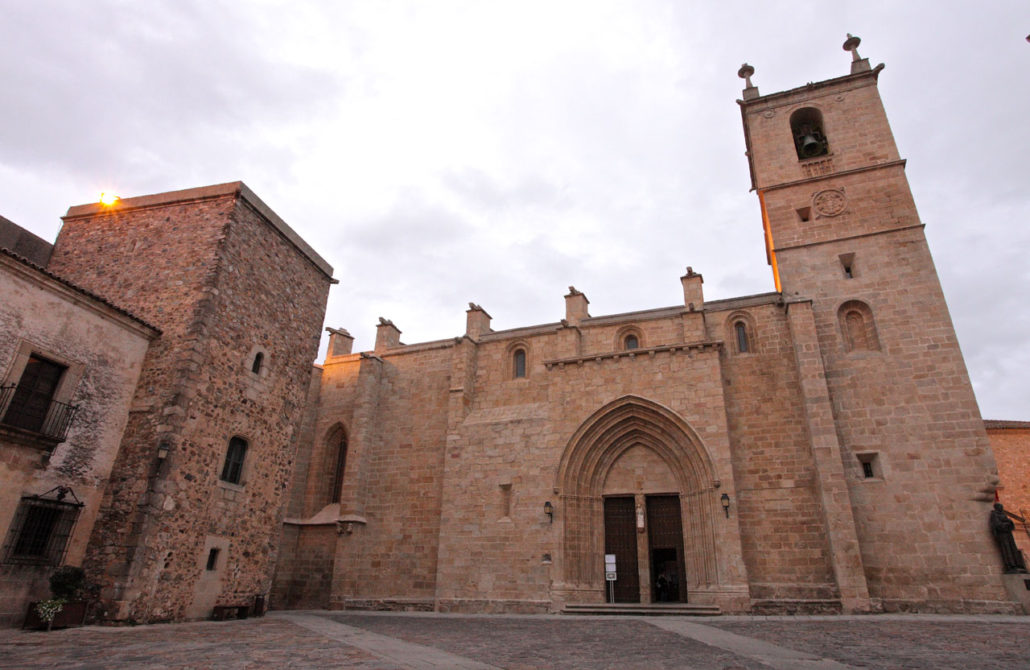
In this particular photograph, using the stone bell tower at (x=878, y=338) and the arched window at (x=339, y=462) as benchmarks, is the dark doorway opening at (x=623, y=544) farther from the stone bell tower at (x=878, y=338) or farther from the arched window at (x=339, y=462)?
the arched window at (x=339, y=462)

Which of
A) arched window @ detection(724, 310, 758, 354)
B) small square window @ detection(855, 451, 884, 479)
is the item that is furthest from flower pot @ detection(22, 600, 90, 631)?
small square window @ detection(855, 451, 884, 479)

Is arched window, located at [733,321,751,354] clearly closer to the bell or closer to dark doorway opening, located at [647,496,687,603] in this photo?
dark doorway opening, located at [647,496,687,603]

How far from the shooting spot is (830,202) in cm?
1739

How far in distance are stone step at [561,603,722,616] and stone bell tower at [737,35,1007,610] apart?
11.7ft

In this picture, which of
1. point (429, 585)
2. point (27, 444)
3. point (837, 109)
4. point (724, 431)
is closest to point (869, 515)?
point (724, 431)

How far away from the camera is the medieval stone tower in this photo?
995 cm

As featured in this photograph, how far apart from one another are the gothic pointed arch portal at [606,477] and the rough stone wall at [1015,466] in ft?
51.7

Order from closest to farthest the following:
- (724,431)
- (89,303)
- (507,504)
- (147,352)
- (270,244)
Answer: (89,303), (147,352), (270,244), (724,431), (507,504)

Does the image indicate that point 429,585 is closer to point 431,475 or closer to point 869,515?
point 431,475

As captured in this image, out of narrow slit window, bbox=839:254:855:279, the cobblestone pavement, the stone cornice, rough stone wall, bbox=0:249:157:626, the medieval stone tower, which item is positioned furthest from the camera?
narrow slit window, bbox=839:254:855:279

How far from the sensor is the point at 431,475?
17.9 m

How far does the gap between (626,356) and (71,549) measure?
13138 millimetres

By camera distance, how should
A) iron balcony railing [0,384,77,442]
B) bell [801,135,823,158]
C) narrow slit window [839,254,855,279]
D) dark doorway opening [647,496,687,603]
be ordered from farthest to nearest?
bell [801,135,823,158] → narrow slit window [839,254,855,279] → dark doorway opening [647,496,687,603] → iron balcony railing [0,384,77,442]

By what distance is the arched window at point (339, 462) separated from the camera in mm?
19312
